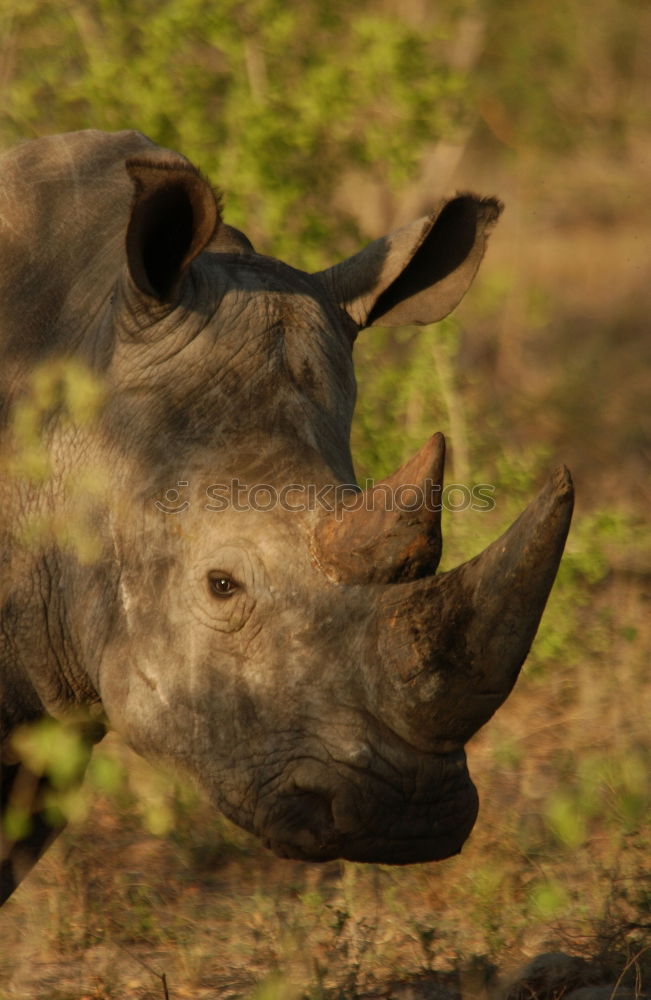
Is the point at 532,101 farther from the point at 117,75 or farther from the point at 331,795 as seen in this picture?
the point at 331,795

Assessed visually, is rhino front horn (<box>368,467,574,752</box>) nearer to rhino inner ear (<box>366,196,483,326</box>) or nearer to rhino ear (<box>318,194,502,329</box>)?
rhino ear (<box>318,194,502,329</box>)

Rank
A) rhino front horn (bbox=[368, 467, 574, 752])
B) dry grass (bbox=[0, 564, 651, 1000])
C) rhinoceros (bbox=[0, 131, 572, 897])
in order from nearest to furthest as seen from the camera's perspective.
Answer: rhino front horn (bbox=[368, 467, 574, 752]), rhinoceros (bbox=[0, 131, 572, 897]), dry grass (bbox=[0, 564, 651, 1000])

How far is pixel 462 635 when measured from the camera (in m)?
3.69

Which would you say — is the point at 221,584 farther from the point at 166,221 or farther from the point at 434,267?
the point at 434,267

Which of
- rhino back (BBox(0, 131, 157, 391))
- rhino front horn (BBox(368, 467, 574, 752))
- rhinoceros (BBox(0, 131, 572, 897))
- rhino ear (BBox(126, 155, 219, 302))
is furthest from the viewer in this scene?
rhino back (BBox(0, 131, 157, 391))

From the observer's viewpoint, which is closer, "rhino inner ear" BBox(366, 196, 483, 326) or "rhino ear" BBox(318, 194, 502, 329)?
"rhino ear" BBox(318, 194, 502, 329)

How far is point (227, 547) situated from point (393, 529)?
19.5 inches

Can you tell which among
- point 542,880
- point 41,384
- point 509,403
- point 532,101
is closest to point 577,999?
point 542,880

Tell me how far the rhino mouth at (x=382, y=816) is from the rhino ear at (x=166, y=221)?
148cm

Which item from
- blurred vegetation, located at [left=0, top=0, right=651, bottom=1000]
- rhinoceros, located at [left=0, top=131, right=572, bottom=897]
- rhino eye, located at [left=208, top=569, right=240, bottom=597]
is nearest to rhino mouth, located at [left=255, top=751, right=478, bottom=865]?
rhinoceros, located at [left=0, top=131, right=572, bottom=897]

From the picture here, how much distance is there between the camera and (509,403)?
1162 centimetres

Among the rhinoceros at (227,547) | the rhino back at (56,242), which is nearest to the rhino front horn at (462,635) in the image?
the rhinoceros at (227,547)

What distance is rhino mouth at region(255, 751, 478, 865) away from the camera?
12.5ft

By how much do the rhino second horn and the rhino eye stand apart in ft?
0.87
